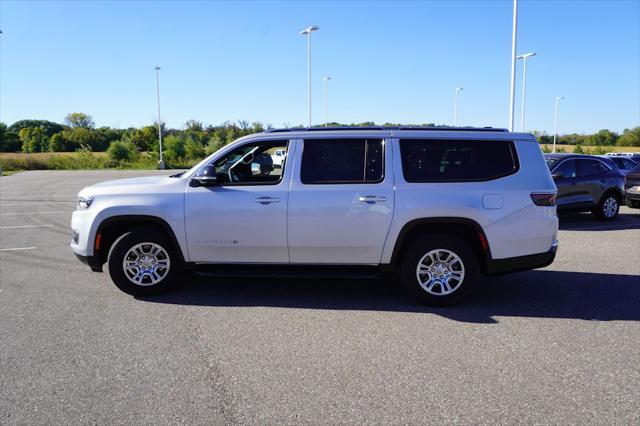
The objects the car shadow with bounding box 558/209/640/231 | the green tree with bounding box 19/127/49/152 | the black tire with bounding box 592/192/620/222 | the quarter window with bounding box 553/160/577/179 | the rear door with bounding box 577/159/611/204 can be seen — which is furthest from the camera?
the green tree with bounding box 19/127/49/152

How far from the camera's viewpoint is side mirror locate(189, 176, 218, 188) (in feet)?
18.1

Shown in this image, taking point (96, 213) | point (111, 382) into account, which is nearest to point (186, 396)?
point (111, 382)

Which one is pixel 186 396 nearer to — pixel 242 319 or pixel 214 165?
pixel 242 319

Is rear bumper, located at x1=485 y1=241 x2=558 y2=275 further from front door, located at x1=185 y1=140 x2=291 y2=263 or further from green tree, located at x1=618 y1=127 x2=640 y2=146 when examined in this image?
green tree, located at x1=618 y1=127 x2=640 y2=146

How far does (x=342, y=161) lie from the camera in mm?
5555

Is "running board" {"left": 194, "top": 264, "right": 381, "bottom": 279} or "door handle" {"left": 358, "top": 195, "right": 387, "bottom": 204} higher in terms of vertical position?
"door handle" {"left": 358, "top": 195, "right": 387, "bottom": 204}

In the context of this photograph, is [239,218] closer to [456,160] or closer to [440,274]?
[440,274]

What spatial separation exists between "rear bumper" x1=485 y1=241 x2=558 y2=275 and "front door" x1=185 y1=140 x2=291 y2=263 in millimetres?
2327

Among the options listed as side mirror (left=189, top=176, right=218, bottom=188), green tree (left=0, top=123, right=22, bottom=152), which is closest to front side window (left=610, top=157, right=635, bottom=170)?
side mirror (left=189, top=176, right=218, bottom=188)

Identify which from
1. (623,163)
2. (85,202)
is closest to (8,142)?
(623,163)

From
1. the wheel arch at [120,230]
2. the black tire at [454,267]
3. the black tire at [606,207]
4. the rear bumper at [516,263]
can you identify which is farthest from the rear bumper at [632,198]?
the wheel arch at [120,230]

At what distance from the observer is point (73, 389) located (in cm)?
357

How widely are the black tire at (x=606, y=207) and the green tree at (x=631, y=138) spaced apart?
84.7 meters

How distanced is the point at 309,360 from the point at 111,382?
1557 millimetres
